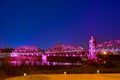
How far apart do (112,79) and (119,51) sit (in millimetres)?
33561

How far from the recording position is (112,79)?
28.9m

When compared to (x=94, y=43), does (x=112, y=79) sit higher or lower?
lower

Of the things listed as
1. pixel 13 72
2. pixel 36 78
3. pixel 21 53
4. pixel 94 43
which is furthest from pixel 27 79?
pixel 21 53

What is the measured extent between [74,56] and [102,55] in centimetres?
652

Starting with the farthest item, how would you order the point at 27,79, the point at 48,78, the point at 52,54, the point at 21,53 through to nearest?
the point at 21,53 < the point at 52,54 < the point at 48,78 < the point at 27,79

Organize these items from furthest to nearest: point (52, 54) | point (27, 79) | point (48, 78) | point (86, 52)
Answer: point (52, 54) < point (86, 52) < point (48, 78) < point (27, 79)

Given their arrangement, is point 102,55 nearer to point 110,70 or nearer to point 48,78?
point 110,70

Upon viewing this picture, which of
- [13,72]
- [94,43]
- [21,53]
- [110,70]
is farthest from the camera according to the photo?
[21,53]

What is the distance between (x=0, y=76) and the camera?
28.6 metres

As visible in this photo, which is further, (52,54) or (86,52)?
(52,54)

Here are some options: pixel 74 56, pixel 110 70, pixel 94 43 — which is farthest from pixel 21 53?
pixel 110 70

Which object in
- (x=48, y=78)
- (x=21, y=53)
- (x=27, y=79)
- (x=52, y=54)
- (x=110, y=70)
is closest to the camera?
(x=27, y=79)

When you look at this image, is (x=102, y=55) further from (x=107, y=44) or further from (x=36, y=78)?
(x=36, y=78)

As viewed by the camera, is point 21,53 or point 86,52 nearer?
point 86,52
